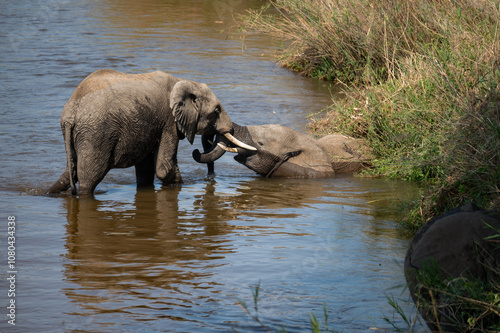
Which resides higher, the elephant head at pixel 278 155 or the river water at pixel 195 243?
the elephant head at pixel 278 155

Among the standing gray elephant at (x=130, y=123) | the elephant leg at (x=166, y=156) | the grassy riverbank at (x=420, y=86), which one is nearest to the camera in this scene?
the grassy riverbank at (x=420, y=86)

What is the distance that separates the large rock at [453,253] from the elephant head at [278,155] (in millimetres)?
4461

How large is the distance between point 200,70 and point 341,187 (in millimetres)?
7537

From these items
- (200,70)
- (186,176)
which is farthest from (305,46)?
(186,176)

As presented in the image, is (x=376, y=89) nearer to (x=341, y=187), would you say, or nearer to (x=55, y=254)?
Result: (x=341, y=187)

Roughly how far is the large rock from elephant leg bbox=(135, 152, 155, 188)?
14.9ft

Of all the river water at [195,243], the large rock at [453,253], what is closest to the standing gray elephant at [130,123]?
the river water at [195,243]

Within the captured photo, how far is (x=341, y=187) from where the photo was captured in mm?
8414

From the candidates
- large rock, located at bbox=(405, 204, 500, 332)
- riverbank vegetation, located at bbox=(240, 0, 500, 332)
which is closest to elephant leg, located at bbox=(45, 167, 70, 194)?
riverbank vegetation, located at bbox=(240, 0, 500, 332)

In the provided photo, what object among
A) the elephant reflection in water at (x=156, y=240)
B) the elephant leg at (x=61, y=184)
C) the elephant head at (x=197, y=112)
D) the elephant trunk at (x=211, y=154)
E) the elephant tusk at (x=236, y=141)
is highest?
the elephant head at (x=197, y=112)

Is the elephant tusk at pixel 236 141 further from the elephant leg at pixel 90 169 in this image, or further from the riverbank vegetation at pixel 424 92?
the elephant leg at pixel 90 169

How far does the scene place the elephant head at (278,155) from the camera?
29.1ft

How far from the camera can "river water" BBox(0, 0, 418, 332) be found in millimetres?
4676

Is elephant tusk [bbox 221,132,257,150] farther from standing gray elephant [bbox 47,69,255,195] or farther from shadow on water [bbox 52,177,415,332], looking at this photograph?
shadow on water [bbox 52,177,415,332]
